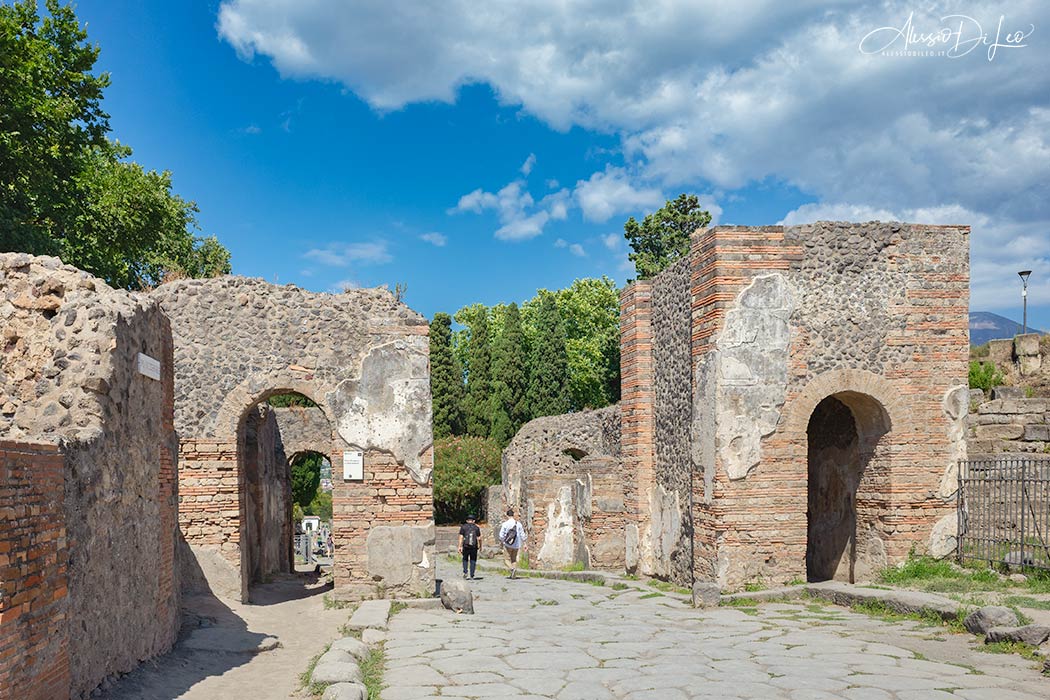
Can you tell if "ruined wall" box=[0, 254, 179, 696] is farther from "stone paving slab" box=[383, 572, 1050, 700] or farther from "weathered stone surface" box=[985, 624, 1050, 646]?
"weathered stone surface" box=[985, 624, 1050, 646]

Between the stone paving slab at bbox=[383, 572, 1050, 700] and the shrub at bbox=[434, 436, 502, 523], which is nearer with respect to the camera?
the stone paving slab at bbox=[383, 572, 1050, 700]

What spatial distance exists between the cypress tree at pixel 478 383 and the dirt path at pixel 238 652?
22730 millimetres

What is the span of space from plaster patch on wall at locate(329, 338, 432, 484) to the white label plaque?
3.23 metres

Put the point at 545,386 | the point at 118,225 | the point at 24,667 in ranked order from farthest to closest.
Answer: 1. the point at 545,386
2. the point at 118,225
3. the point at 24,667

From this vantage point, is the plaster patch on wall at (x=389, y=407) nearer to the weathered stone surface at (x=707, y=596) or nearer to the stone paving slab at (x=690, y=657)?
the stone paving slab at (x=690, y=657)

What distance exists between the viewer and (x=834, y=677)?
6289 mm

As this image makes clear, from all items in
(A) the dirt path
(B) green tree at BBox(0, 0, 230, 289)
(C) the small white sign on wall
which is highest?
(B) green tree at BBox(0, 0, 230, 289)

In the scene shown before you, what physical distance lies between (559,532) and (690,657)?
905 centimetres

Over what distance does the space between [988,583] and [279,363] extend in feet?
29.7

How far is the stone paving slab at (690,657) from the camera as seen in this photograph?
5953 mm

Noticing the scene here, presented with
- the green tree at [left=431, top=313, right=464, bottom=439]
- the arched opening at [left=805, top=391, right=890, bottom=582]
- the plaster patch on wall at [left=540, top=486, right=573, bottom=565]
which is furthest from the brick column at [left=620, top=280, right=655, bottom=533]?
the green tree at [left=431, top=313, right=464, bottom=439]

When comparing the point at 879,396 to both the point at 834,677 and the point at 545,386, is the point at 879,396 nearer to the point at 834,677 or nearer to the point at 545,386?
the point at 834,677

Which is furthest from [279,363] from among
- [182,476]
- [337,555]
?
[337,555]

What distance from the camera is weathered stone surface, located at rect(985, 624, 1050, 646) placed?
23.0 ft
